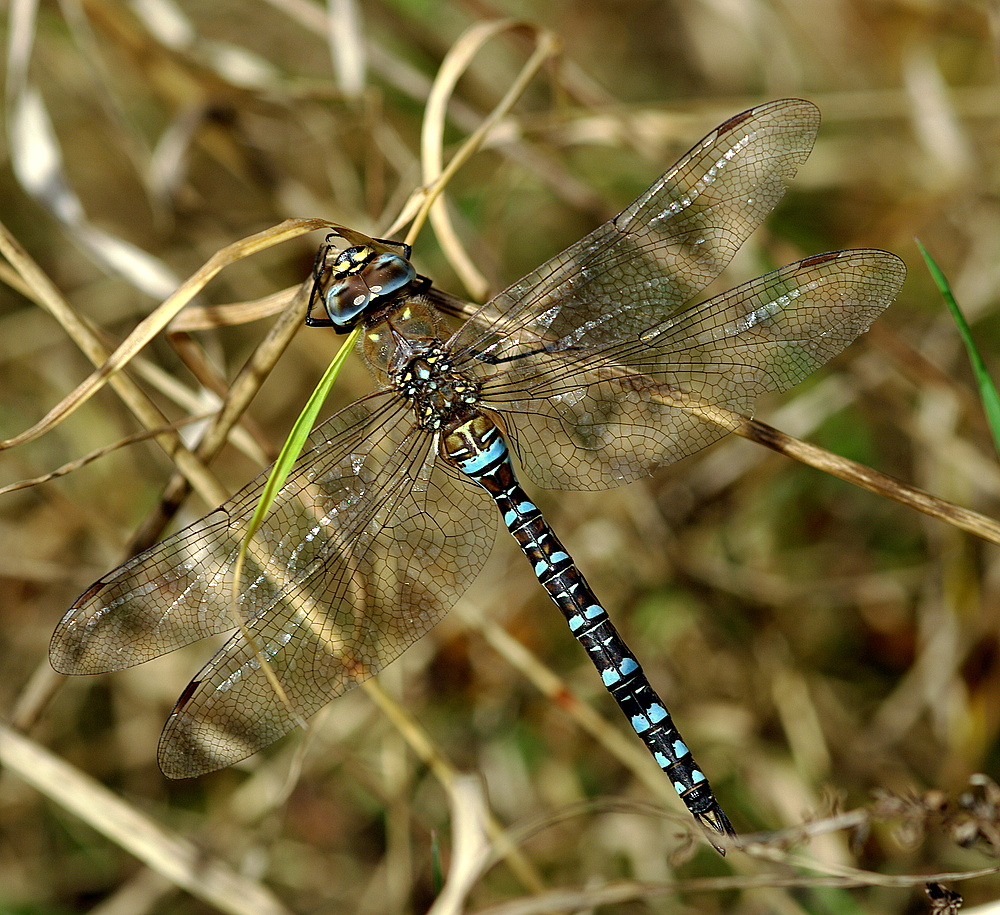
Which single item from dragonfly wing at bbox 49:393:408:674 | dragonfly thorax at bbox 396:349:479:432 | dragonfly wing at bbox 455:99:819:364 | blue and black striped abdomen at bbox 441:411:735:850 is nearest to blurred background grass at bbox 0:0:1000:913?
blue and black striped abdomen at bbox 441:411:735:850

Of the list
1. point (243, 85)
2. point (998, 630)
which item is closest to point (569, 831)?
point (998, 630)

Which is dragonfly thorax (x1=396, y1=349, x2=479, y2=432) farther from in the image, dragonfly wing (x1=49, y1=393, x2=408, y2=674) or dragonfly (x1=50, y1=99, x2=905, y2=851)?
dragonfly wing (x1=49, y1=393, x2=408, y2=674)

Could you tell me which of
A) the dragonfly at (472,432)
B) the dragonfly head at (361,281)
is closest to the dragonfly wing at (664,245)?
the dragonfly at (472,432)

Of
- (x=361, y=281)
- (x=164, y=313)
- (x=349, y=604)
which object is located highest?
(x=361, y=281)

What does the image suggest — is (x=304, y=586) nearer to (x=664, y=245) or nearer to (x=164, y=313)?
(x=164, y=313)

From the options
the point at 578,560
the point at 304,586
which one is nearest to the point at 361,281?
the point at 304,586

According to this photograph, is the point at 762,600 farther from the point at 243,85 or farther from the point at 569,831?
the point at 243,85

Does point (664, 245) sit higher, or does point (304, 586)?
point (664, 245)
